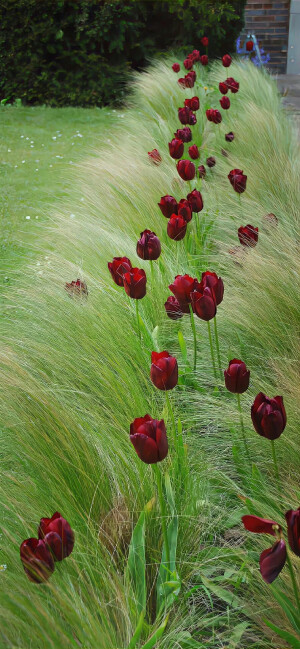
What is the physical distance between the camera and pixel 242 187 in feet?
9.07

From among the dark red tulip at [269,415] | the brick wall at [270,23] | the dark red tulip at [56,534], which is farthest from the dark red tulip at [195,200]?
the brick wall at [270,23]

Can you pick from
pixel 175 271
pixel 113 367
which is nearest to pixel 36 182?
pixel 175 271

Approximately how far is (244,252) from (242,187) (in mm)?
326

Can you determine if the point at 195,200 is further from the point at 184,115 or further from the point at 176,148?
the point at 184,115

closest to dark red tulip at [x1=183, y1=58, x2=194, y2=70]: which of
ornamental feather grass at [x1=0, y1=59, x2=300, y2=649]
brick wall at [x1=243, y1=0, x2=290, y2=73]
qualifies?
ornamental feather grass at [x1=0, y1=59, x2=300, y2=649]

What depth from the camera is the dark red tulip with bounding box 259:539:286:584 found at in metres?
1.03

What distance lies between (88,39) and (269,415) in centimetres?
821

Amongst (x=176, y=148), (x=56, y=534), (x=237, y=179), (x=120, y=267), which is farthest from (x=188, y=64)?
(x=56, y=534)

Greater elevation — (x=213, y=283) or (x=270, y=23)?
(x=213, y=283)

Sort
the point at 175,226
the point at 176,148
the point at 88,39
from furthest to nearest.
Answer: the point at 88,39 < the point at 176,148 < the point at 175,226

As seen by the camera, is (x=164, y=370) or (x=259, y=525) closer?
(x=259, y=525)

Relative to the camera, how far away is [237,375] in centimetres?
150

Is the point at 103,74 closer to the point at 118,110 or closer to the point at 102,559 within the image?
the point at 118,110

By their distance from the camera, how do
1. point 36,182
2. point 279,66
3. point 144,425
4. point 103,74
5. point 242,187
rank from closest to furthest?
point 144,425 → point 242,187 → point 36,182 → point 103,74 → point 279,66
